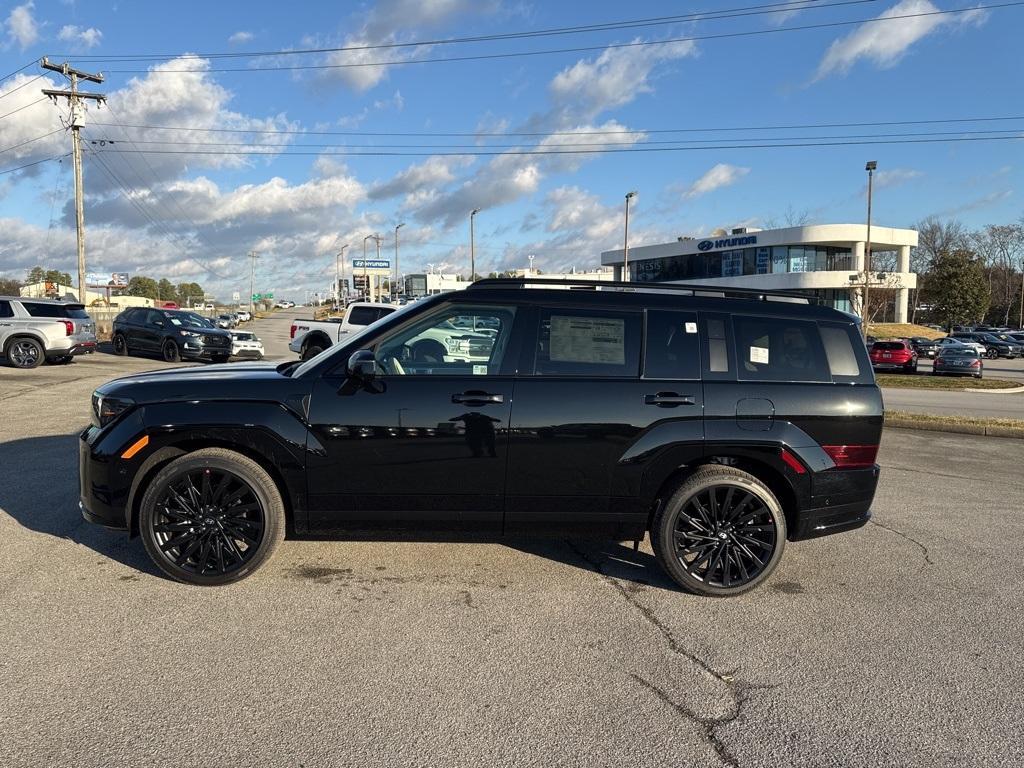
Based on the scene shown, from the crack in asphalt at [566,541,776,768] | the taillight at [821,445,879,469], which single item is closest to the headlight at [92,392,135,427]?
the crack in asphalt at [566,541,776,768]

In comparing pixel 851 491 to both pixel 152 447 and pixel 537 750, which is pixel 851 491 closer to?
pixel 537 750

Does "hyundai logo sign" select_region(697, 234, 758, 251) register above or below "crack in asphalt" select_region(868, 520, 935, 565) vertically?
above

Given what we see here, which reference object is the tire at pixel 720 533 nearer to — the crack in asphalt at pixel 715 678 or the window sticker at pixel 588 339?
the crack in asphalt at pixel 715 678

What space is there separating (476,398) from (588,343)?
80 centimetres

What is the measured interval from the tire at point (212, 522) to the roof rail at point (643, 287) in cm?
186

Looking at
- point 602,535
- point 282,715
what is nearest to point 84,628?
point 282,715

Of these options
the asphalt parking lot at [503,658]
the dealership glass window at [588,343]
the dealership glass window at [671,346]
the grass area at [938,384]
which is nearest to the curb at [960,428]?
the asphalt parking lot at [503,658]

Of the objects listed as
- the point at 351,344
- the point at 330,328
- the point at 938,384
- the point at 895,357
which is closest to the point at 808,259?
the point at 895,357

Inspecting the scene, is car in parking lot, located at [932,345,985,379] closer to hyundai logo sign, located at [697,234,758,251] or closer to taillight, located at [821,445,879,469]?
taillight, located at [821,445,879,469]

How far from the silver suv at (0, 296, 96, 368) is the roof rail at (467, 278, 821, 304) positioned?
692 inches

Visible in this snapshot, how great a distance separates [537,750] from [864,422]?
2.93 meters

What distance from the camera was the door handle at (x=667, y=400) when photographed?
13.9 feet

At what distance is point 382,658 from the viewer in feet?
11.2

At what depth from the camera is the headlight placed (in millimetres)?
4215
